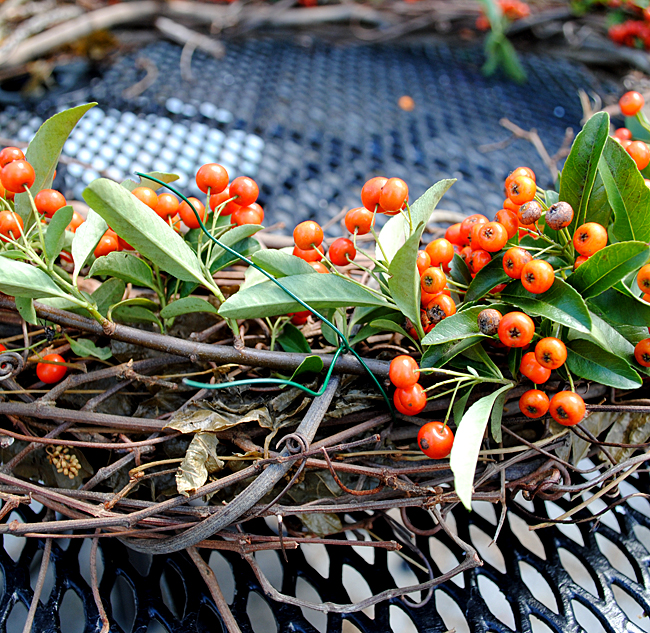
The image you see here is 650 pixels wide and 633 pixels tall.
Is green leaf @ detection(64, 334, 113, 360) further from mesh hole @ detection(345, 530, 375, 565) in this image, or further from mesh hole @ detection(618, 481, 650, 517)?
mesh hole @ detection(618, 481, 650, 517)

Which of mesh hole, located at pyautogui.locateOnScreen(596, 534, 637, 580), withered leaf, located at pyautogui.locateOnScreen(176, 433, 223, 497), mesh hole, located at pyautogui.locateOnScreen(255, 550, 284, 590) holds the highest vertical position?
withered leaf, located at pyautogui.locateOnScreen(176, 433, 223, 497)

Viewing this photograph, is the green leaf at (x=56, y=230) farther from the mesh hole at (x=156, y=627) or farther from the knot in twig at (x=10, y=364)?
the mesh hole at (x=156, y=627)

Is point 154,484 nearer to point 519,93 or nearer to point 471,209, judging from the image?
point 471,209

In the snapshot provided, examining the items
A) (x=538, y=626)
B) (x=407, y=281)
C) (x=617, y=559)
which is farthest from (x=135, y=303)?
(x=617, y=559)

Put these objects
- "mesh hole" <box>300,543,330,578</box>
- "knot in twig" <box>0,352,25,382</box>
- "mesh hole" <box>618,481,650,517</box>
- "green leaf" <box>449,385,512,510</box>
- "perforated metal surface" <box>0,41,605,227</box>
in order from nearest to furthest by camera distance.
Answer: "green leaf" <box>449,385,512,510</box>
"knot in twig" <box>0,352,25,382</box>
"mesh hole" <box>300,543,330,578</box>
"mesh hole" <box>618,481,650,517</box>
"perforated metal surface" <box>0,41,605,227</box>

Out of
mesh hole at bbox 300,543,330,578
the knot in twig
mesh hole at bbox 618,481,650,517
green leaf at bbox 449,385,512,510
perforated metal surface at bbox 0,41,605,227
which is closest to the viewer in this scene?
green leaf at bbox 449,385,512,510

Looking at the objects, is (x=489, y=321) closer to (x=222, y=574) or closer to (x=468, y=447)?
(x=468, y=447)

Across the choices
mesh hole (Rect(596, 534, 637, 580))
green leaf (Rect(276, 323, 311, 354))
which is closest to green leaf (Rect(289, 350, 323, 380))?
green leaf (Rect(276, 323, 311, 354))
